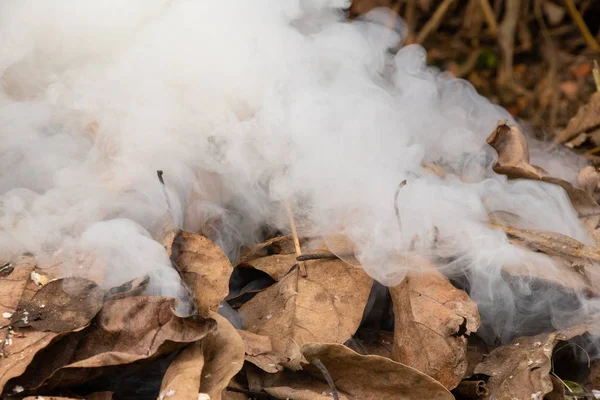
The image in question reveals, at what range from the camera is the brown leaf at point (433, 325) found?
4.53 ft

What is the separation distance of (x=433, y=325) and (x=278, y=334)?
0.31m

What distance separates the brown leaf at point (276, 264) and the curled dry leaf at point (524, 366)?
0.45m

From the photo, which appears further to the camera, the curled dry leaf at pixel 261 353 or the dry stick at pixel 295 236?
the dry stick at pixel 295 236

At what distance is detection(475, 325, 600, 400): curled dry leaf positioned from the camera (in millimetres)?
1358

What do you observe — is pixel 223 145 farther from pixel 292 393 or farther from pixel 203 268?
pixel 292 393

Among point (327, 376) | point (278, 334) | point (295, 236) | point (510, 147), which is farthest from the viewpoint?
point (510, 147)

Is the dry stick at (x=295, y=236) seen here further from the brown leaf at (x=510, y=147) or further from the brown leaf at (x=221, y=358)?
the brown leaf at (x=510, y=147)

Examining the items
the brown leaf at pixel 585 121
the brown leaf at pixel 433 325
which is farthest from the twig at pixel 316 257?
the brown leaf at pixel 585 121

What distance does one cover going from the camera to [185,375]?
124 centimetres

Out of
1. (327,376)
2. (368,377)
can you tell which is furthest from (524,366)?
(327,376)

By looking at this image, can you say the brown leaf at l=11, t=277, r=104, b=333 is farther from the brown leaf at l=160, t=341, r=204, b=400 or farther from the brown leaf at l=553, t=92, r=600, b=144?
the brown leaf at l=553, t=92, r=600, b=144

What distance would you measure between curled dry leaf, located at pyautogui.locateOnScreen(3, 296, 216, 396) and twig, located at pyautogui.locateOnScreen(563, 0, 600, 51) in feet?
11.3

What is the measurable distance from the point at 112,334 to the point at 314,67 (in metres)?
1.00

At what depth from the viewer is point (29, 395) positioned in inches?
47.5
